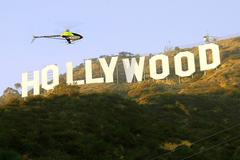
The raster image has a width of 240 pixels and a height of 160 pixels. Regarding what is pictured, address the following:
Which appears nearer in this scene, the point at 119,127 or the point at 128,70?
the point at 119,127

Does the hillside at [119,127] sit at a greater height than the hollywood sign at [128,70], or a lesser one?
lesser

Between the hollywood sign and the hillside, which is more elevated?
the hollywood sign

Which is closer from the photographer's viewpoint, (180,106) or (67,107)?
(67,107)

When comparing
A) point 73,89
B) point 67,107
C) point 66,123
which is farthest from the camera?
point 73,89

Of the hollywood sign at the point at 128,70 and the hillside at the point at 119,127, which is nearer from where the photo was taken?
the hillside at the point at 119,127

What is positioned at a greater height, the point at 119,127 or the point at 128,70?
the point at 128,70

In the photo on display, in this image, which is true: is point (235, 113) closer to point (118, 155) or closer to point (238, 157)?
point (238, 157)

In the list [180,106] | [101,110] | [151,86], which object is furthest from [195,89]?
[101,110]

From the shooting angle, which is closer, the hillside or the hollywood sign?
the hillside
